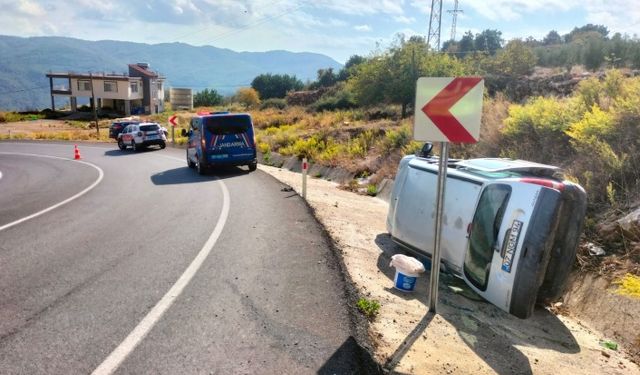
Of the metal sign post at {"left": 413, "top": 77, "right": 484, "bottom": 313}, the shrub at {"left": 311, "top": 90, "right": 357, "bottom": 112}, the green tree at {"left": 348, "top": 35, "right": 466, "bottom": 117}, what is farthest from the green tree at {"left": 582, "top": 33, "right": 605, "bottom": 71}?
the metal sign post at {"left": 413, "top": 77, "right": 484, "bottom": 313}

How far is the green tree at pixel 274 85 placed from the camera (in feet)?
378

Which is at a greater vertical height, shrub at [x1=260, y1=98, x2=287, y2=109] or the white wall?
the white wall

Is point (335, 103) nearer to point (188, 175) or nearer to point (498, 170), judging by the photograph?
point (188, 175)

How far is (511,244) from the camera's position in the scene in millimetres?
5402

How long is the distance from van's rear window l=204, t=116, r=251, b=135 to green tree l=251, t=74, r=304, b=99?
96.9 meters

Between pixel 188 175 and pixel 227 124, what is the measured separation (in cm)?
256

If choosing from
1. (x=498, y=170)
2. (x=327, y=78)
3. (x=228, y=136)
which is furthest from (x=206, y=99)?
(x=498, y=170)

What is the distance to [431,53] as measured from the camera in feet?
117

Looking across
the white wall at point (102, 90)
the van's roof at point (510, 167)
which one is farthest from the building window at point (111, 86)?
the van's roof at point (510, 167)

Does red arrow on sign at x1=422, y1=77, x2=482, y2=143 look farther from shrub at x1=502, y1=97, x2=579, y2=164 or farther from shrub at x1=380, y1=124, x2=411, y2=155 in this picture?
shrub at x1=380, y1=124, x2=411, y2=155

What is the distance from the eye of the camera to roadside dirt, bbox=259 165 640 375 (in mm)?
4414

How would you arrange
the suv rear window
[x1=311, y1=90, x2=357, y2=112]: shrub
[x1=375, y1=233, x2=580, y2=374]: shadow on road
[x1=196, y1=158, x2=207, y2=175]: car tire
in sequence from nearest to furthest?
[x1=375, y1=233, x2=580, y2=374]: shadow on road < [x1=196, y1=158, x2=207, y2=175]: car tire < the suv rear window < [x1=311, y1=90, x2=357, y2=112]: shrub

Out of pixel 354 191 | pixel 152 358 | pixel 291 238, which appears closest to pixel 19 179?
pixel 354 191

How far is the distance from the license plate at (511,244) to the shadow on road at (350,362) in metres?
2.12
